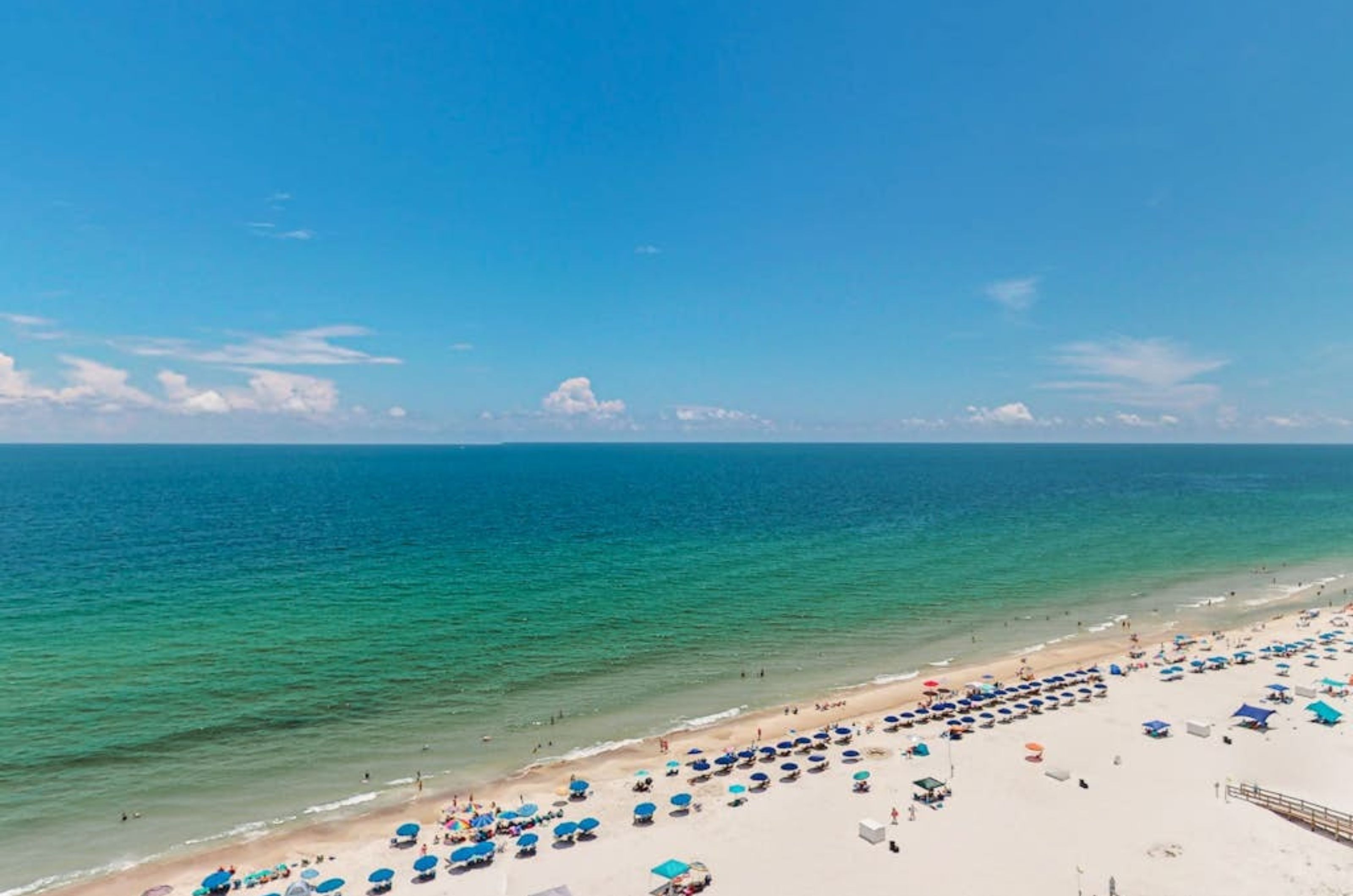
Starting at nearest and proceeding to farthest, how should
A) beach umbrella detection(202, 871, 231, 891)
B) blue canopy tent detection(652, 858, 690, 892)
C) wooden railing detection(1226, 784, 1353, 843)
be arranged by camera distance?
blue canopy tent detection(652, 858, 690, 892) < beach umbrella detection(202, 871, 231, 891) < wooden railing detection(1226, 784, 1353, 843)

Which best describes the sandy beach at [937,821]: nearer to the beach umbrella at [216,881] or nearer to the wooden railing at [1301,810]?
the wooden railing at [1301,810]

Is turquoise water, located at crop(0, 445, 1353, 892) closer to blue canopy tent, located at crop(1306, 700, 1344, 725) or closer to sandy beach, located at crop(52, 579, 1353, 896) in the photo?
sandy beach, located at crop(52, 579, 1353, 896)

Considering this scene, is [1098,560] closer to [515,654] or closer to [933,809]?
[933,809]

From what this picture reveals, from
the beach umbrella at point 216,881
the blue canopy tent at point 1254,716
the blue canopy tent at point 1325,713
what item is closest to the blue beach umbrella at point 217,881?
the beach umbrella at point 216,881

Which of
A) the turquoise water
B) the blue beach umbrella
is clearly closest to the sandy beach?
the blue beach umbrella

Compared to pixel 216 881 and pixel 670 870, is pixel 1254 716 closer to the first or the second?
pixel 670 870
